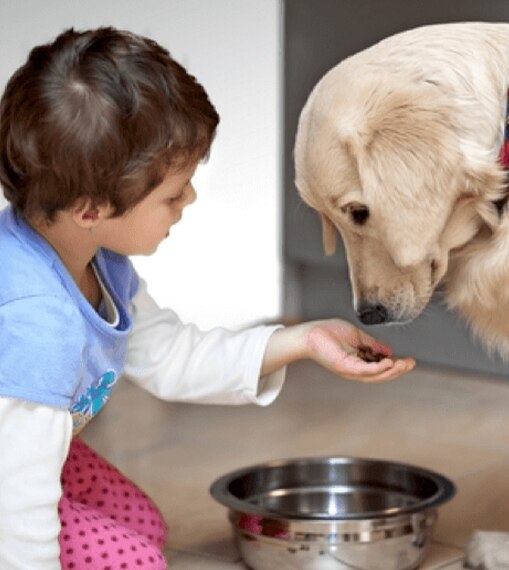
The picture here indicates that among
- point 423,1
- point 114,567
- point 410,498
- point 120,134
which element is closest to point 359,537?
point 410,498

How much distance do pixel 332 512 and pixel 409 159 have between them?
2.12 feet

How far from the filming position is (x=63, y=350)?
1505mm

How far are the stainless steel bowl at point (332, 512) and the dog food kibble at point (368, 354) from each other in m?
0.23

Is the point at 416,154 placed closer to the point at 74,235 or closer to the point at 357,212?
the point at 357,212

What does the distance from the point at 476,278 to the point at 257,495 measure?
512 mm

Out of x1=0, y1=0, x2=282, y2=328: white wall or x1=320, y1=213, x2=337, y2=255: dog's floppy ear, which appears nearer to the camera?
x1=320, y1=213, x2=337, y2=255: dog's floppy ear

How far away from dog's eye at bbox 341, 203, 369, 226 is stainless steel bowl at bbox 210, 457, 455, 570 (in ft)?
1.39

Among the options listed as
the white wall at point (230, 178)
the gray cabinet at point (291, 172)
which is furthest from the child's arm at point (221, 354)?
the white wall at point (230, 178)

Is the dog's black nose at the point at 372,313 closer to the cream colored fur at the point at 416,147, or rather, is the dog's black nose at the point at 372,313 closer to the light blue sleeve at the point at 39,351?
the cream colored fur at the point at 416,147

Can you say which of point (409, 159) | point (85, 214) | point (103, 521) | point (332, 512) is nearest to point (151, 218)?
point (85, 214)

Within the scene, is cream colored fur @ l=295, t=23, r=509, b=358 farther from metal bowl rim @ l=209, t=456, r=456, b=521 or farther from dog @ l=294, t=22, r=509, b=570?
metal bowl rim @ l=209, t=456, r=456, b=521

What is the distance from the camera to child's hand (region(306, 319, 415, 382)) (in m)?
1.71

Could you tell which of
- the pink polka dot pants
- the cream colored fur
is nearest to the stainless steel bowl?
the pink polka dot pants

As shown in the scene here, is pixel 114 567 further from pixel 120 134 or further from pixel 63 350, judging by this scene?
pixel 120 134
